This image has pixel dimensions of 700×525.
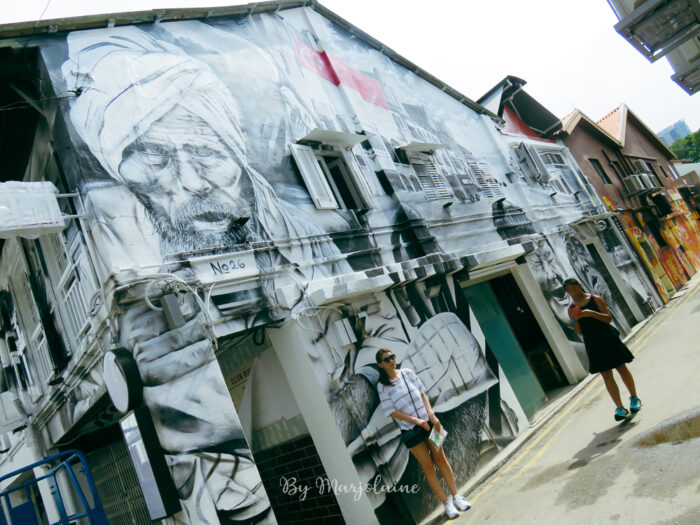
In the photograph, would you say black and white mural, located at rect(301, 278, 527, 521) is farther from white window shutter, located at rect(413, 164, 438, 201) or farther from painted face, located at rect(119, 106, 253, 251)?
white window shutter, located at rect(413, 164, 438, 201)

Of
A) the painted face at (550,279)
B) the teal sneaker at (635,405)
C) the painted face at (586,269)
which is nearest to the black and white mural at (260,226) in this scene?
the painted face at (550,279)

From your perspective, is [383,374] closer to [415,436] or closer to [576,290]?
[415,436]

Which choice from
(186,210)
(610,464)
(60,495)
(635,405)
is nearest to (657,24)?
(635,405)

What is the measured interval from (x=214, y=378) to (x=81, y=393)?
94.7 inches

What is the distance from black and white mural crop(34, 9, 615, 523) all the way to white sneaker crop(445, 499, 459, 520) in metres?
0.55

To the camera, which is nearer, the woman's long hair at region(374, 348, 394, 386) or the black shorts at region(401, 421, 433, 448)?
the black shorts at region(401, 421, 433, 448)

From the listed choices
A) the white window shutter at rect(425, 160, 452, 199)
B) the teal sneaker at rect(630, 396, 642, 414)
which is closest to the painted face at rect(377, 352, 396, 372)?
the teal sneaker at rect(630, 396, 642, 414)

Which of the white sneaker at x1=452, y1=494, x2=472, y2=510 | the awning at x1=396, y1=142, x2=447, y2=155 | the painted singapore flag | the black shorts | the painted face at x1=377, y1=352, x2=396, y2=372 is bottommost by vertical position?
the white sneaker at x1=452, y1=494, x2=472, y2=510

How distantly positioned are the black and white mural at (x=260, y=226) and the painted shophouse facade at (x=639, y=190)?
11004 mm

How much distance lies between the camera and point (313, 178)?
7762 mm

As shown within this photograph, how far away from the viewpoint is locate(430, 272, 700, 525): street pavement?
167 inches

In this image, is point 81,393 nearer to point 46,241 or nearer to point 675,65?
point 46,241

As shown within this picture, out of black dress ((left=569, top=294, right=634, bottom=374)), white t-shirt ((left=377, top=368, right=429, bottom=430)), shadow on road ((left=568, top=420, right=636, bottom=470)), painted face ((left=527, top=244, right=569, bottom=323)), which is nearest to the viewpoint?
shadow on road ((left=568, top=420, right=636, bottom=470))

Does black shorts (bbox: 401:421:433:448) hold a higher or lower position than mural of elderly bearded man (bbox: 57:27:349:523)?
lower
